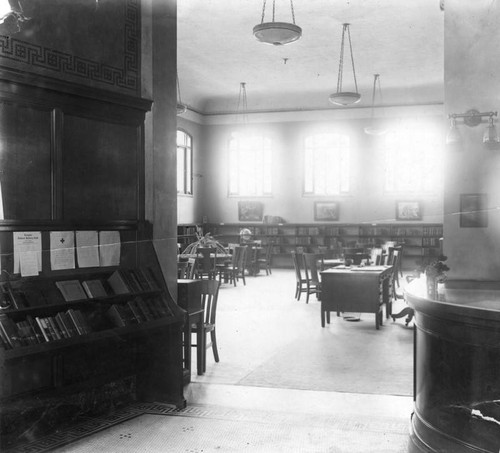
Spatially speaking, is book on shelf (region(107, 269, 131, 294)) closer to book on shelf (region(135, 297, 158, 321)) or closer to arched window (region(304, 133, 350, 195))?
book on shelf (region(135, 297, 158, 321))

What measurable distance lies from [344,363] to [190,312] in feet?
5.64

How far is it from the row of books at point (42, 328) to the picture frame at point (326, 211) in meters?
13.6

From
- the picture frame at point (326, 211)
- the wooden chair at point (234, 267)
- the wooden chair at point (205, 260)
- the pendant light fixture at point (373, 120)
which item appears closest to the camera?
the wooden chair at point (205, 260)

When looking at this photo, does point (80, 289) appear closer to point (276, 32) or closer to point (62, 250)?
point (62, 250)

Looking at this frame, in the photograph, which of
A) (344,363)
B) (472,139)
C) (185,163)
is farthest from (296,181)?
(472,139)

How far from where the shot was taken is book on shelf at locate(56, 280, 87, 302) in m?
4.14

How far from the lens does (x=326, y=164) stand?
17.5 metres

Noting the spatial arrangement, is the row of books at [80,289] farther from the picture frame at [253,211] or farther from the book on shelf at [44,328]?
the picture frame at [253,211]

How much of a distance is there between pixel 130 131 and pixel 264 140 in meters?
13.4

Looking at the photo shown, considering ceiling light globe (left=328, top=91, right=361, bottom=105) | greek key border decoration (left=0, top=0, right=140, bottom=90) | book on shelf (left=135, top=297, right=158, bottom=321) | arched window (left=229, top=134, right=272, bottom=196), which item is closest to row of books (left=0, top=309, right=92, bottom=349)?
book on shelf (left=135, top=297, right=158, bottom=321)

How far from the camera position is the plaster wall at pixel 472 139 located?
4688 millimetres

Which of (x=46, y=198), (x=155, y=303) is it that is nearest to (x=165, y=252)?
(x=155, y=303)

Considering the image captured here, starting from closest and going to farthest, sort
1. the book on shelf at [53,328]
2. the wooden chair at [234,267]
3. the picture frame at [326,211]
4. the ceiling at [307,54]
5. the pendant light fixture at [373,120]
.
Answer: the book on shelf at [53,328], the ceiling at [307,54], the wooden chair at [234,267], the pendant light fixture at [373,120], the picture frame at [326,211]

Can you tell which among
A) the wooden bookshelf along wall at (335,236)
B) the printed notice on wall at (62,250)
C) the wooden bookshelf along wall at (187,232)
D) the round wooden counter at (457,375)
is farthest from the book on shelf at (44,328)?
the wooden bookshelf along wall at (335,236)
